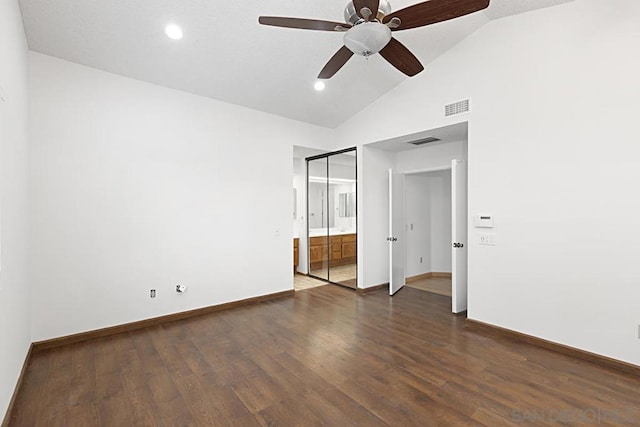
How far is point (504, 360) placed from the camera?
2852 millimetres

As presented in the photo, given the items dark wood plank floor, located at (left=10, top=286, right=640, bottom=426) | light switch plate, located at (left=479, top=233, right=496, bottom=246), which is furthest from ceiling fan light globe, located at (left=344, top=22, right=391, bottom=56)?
dark wood plank floor, located at (left=10, top=286, right=640, bottom=426)

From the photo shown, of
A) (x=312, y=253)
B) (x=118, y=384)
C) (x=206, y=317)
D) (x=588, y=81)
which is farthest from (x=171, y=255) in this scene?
(x=588, y=81)

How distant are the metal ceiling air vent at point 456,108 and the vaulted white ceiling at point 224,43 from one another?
0.63 m

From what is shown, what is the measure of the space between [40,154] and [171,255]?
170 cm

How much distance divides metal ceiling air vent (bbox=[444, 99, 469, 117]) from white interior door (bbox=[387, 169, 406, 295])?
1.36 meters

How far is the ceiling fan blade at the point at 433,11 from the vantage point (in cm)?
197

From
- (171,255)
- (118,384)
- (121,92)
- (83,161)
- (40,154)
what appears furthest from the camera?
(171,255)

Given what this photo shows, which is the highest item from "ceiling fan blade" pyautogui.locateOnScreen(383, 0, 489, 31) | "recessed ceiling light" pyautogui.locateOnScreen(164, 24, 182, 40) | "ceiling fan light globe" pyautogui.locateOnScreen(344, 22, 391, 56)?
"recessed ceiling light" pyautogui.locateOnScreen(164, 24, 182, 40)

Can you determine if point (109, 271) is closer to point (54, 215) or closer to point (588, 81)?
point (54, 215)

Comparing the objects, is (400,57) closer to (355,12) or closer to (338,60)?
(338,60)

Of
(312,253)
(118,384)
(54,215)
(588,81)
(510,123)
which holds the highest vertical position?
(588,81)

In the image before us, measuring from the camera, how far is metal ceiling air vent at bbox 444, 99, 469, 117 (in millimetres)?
3676

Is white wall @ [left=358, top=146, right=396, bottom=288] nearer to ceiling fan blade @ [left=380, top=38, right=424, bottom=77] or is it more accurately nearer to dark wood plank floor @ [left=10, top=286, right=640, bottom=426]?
dark wood plank floor @ [left=10, top=286, right=640, bottom=426]

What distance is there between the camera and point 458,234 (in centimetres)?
422
